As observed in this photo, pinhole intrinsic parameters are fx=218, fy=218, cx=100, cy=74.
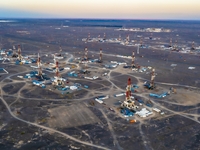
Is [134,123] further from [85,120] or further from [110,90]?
[110,90]

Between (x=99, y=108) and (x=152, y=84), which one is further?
(x=152, y=84)

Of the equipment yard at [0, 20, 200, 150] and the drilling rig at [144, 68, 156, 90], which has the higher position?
the drilling rig at [144, 68, 156, 90]

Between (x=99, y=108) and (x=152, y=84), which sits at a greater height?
(x=152, y=84)

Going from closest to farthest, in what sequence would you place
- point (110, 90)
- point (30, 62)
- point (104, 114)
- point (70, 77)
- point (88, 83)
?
point (104, 114) < point (110, 90) < point (88, 83) < point (70, 77) < point (30, 62)

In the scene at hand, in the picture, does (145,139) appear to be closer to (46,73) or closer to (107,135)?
(107,135)

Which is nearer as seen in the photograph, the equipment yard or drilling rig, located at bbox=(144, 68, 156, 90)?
the equipment yard

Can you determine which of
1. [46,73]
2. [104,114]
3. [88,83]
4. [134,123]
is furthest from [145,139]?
[46,73]

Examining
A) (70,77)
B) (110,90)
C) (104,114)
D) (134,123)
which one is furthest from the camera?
(70,77)

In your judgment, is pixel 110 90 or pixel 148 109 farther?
pixel 110 90

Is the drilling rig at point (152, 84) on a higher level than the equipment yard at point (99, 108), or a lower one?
higher

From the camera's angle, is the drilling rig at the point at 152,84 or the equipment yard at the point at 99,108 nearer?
the equipment yard at the point at 99,108
